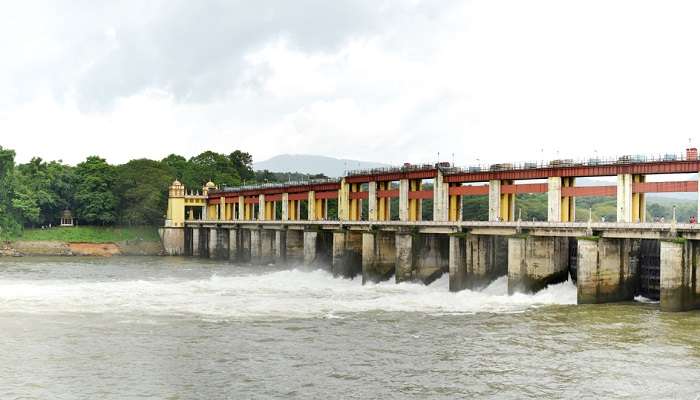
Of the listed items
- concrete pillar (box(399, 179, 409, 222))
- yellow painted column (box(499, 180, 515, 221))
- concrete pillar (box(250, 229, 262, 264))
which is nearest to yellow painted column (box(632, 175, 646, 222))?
yellow painted column (box(499, 180, 515, 221))

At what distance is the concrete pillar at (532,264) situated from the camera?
62.3 meters

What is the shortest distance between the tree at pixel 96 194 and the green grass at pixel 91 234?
2.66 metres

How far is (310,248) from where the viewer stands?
95.2m

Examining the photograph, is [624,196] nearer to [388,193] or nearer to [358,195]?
[388,193]

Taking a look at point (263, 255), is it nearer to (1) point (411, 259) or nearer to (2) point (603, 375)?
(1) point (411, 259)

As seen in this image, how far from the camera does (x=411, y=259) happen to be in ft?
244

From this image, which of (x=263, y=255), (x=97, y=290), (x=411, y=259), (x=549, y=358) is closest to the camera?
(x=549, y=358)

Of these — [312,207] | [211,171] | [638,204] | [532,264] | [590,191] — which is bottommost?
[532,264]

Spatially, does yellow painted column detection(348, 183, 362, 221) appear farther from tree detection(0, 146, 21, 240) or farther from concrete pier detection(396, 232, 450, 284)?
tree detection(0, 146, 21, 240)

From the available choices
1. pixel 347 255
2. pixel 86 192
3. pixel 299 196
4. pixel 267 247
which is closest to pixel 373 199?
pixel 347 255

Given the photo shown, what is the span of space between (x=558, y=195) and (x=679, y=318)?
1937 cm

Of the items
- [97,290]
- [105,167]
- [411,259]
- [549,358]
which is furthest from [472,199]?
[549,358]

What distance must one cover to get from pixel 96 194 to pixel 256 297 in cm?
8793

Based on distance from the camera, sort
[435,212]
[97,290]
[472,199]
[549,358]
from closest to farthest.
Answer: [549,358] → [97,290] → [435,212] → [472,199]
